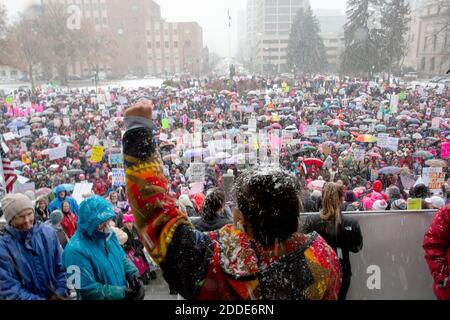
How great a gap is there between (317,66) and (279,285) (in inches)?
1676

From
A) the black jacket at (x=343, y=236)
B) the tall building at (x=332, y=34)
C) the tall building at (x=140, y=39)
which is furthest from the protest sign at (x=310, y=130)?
the tall building at (x=140, y=39)

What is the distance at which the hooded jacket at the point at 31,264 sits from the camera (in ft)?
6.17

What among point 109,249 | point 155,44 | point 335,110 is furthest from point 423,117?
point 155,44

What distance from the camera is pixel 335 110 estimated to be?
19.9 metres

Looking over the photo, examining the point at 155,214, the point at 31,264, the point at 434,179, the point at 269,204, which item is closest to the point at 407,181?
the point at 434,179

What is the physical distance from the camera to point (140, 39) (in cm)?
5681

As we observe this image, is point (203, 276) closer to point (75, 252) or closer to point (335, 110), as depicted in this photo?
point (75, 252)

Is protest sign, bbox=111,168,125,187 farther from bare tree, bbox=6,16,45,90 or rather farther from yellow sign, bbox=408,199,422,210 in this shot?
bare tree, bbox=6,16,45,90

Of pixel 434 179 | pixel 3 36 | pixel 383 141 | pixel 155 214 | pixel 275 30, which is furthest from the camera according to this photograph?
pixel 275 30

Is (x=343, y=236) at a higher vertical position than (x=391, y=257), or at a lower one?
higher

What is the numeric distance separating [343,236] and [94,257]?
159cm

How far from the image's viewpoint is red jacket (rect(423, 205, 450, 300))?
6.66 feet

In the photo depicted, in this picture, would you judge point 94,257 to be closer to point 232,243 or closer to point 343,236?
point 232,243

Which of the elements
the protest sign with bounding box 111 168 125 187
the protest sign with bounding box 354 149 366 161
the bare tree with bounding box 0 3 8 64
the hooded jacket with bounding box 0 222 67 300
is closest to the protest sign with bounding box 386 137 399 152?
the protest sign with bounding box 354 149 366 161
